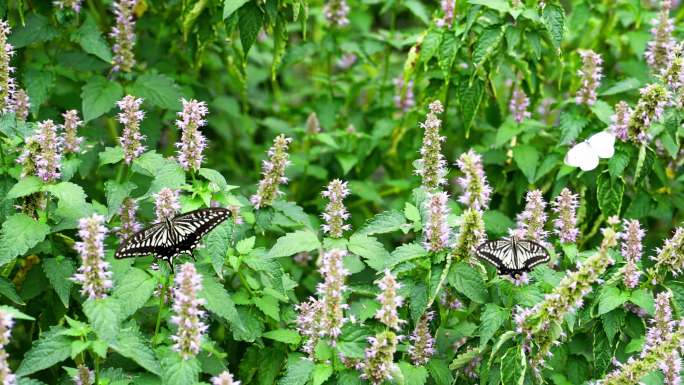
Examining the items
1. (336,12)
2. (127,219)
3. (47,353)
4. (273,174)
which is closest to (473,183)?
(273,174)

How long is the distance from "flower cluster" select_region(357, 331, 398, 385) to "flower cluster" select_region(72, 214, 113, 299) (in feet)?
3.51

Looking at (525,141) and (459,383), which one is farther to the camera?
(525,141)

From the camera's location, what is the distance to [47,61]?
5.23 metres

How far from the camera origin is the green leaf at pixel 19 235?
3.67 m

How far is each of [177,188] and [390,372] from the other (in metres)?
1.20

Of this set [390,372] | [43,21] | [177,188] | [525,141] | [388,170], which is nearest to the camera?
[390,372]

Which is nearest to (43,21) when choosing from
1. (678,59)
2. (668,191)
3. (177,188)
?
(177,188)

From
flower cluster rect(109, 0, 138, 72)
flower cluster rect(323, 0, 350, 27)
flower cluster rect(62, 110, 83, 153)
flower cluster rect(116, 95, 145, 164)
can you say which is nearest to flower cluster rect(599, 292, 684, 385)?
flower cluster rect(116, 95, 145, 164)

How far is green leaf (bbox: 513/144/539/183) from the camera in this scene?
198 inches

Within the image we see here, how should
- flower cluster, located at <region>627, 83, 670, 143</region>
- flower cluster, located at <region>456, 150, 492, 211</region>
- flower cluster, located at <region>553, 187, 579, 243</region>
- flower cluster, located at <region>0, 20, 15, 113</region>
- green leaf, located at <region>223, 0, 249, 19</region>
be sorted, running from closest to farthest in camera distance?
flower cluster, located at <region>456, 150, 492, 211</region> < flower cluster, located at <region>0, 20, 15, 113</region> < flower cluster, located at <region>553, 187, 579, 243</region> < flower cluster, located at <region>627, 83, 670, 143</region> < green leaf, located at <region>223, 0, 249, 19</region>

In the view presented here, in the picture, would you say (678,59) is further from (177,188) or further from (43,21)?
(43,21)

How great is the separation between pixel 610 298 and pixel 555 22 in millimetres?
1624

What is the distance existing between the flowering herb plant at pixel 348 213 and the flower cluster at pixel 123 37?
0.7 inches

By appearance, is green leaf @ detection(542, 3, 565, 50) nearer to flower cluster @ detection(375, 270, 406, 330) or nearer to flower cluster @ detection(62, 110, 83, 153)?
flower cluster @ detection(375, 270, 406, 330)
